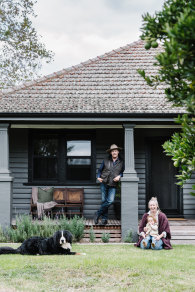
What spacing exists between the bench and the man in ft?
4.05

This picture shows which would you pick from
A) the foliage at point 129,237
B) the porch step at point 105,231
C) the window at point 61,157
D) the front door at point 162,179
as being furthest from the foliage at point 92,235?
the front door at point 162,179

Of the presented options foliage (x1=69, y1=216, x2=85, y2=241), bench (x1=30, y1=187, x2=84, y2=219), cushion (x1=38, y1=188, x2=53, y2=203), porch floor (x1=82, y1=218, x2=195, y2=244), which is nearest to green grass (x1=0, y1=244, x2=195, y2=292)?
foliage (x1=69, y1=216, x2=85, y2=241)

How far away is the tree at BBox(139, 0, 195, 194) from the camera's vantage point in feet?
10.9

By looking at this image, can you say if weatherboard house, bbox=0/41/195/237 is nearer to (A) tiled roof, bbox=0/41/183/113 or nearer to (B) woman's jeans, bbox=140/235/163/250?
(A) tiled roof, bbox=0/41/183/113

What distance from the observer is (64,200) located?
10797 millimetres

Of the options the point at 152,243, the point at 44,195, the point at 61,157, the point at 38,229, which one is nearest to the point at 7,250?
the point at 38,229

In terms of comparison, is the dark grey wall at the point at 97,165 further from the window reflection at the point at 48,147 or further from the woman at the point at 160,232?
the woman at the point at 160,232

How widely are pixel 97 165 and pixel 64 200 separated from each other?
4.59ft

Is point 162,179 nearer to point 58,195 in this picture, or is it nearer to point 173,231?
point 173,231

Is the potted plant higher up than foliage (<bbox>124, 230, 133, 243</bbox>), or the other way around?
Answer: the potted plant

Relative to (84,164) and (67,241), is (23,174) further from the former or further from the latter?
(67,241)

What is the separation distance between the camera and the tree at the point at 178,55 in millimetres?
3312

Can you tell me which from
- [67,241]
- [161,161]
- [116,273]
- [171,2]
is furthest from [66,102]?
[171,2]

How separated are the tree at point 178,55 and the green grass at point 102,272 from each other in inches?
73.3
